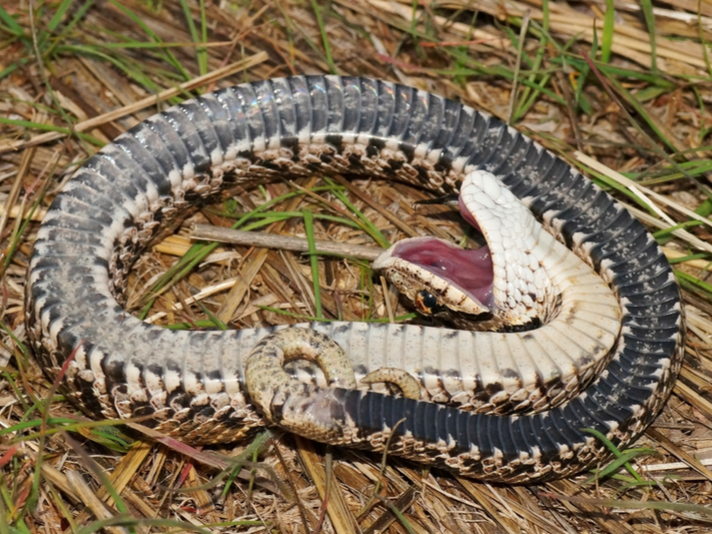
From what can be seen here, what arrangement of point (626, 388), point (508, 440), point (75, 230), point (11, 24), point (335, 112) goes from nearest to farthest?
1. point (508, 440)
2. point (626, 388)
3. point (75, 230)
4. point (335, 112)
5. point (11, 24)

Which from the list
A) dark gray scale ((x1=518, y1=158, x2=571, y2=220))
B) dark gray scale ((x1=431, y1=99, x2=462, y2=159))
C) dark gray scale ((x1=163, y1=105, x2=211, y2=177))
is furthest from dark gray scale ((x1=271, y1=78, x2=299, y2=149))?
dark gray scale ((x1=518, y1=158, x2=571, y2=220))

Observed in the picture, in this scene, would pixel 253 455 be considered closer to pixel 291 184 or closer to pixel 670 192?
pixel 291 184

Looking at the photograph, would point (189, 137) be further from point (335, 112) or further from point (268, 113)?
point (335, 112)

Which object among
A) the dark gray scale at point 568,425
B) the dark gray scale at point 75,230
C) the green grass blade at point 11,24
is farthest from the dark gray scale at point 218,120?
the dark gray scale at point 568,425

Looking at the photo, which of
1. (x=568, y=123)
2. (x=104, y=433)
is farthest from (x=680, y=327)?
(x=104, y=433)

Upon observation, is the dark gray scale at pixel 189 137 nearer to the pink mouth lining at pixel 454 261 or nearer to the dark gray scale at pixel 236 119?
the dark gray scale at pixel 236 119

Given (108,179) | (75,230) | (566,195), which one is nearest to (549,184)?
(566,195)

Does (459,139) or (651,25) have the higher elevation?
(651,25)

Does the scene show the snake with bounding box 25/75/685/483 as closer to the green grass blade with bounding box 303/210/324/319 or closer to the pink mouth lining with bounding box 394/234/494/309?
the pink mouth lining with bounding box 394/234/494/309
